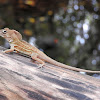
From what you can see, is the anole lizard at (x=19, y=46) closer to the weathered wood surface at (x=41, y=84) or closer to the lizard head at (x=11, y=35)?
the lizard head at (x=11, y=35)

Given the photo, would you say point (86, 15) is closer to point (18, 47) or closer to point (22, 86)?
point (18, 47)

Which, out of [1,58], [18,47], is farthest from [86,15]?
[1,58]

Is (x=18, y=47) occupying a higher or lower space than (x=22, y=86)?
higher

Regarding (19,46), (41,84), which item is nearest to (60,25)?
(19,46)

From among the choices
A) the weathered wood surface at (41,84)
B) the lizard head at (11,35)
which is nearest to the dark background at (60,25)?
the lizard head at (11,35)

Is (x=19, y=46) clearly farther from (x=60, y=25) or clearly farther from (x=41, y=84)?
(x=60, y=25)

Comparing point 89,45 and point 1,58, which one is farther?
point 89,45
